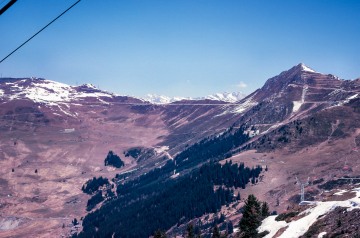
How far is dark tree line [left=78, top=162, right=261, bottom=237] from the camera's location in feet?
535

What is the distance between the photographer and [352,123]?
652ft

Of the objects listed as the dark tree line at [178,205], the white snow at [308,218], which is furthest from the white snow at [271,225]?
the dark tree line at [178,205]

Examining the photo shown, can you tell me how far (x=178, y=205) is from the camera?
575ft

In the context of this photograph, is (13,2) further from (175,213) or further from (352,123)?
(352,123)

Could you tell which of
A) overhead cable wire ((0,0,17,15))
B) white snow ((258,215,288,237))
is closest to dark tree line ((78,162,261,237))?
white snow ((258,215,288,237))

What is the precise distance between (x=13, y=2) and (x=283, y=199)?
143676mm

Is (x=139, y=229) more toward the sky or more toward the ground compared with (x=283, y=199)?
more toward the ground

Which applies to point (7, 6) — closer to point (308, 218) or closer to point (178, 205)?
point (308, 218)

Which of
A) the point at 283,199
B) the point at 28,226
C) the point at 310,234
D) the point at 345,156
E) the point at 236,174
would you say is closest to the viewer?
the point at 310,234

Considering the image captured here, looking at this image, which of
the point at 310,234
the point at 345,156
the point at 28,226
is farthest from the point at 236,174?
the point at 310,234

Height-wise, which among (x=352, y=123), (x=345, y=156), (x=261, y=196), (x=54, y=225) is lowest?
(x=54, y=225)

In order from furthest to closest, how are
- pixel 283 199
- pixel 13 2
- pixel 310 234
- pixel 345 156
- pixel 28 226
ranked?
1. pixel 28 226
2. pixel 345 156
3. pixel 283 199
4. pixel 310 234
5. pixel 13 2

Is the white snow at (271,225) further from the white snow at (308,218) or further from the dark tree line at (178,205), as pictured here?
the dark tree line at (178,205)

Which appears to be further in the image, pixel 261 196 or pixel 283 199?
pixel 261 196
